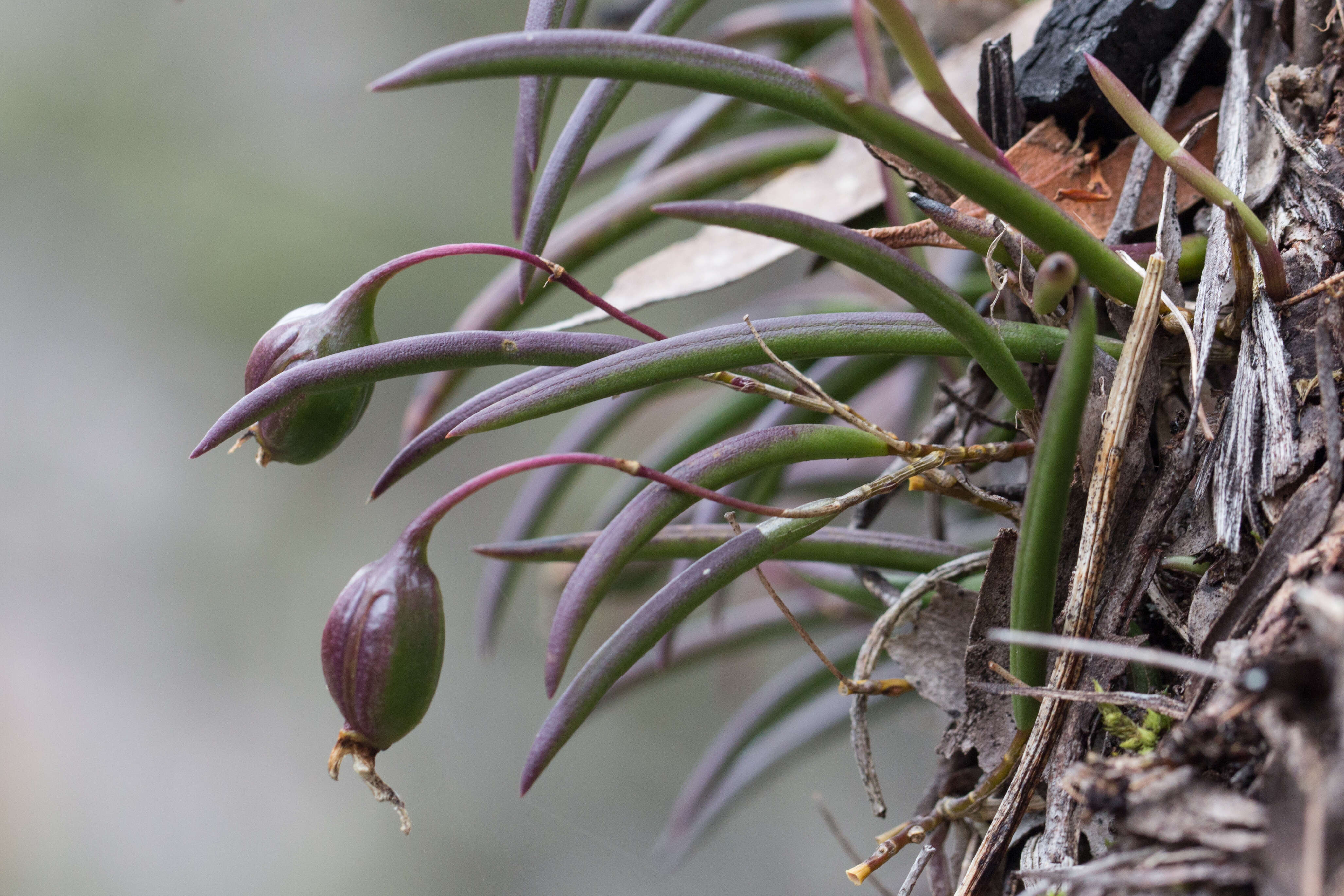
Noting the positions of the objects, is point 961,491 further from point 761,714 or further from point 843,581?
point 761,714

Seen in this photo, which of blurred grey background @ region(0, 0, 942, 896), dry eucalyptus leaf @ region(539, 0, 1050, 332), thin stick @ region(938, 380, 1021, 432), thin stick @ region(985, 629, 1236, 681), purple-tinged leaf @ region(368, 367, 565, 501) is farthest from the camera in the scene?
blurred grey background @ region(0, 0, 942, 896)

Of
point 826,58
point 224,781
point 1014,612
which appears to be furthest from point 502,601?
point 224,781

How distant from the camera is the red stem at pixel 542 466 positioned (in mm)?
303

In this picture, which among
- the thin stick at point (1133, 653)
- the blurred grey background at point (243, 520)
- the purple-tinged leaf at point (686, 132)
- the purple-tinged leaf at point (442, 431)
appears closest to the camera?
the thin stick at point (1133, 653)

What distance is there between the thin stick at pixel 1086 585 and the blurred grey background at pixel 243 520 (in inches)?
45.6

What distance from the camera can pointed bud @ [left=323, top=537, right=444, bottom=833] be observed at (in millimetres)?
312

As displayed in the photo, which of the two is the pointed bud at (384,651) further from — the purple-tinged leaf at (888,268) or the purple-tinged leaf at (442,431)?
the purple-tinged leaf at (888,268)

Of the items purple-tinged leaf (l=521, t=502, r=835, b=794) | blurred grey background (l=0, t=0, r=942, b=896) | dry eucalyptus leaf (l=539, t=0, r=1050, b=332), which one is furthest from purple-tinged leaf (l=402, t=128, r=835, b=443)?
blurred grey background (l=0, t=0, r=942, b=896)

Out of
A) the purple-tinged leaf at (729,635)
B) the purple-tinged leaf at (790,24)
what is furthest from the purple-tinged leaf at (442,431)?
the purple-tinged leaf at (790,24)

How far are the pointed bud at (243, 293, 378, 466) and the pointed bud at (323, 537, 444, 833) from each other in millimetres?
55

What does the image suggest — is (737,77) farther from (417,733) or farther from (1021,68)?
(417,733)

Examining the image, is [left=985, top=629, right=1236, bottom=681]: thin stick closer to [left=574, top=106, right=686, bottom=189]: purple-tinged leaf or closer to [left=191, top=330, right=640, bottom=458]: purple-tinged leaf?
[left=191, top=330, right=640, bottom=458]: purple-tinged leaf

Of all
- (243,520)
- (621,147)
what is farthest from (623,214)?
(243,520)

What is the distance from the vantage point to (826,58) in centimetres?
79
